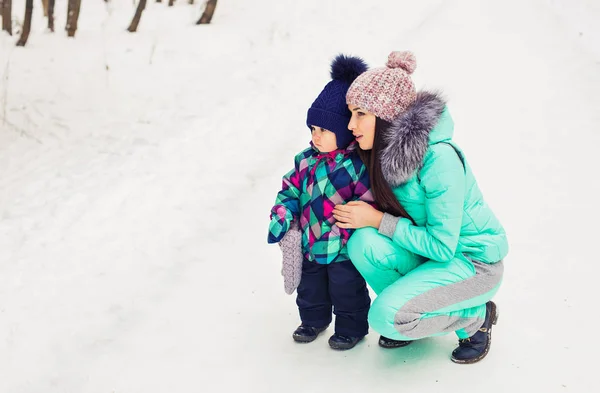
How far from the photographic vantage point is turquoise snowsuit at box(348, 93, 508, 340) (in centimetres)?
229

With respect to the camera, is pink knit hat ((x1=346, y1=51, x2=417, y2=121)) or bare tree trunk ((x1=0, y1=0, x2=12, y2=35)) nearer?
pink knit hat ((x1=346, y1=51, x2=417, y2=121))

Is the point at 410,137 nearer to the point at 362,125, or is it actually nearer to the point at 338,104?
the point at 362,125

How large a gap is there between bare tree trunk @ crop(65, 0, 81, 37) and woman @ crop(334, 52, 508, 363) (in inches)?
171

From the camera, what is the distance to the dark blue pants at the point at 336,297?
2.57 m

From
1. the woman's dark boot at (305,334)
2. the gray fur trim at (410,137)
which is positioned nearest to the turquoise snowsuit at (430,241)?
the gray fur trim at (410,137)

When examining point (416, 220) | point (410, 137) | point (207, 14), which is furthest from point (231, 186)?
point (207, 14)

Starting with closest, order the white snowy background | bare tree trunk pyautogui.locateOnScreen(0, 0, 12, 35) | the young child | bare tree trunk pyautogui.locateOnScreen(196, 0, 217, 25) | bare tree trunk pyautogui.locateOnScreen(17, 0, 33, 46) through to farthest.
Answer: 1. the young child
2. the white snowy background
3. bare tree trunk pyautogui.locateOnScreen(17, 0, 33, 46)
4. bare tree trunk pyautogui.locateOnScreen(0, 0, 12, 35)
5. bare tree trunk pyautogui.locateOnScreen(196, 0, 217, 25)

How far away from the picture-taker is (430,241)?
233 centimetres

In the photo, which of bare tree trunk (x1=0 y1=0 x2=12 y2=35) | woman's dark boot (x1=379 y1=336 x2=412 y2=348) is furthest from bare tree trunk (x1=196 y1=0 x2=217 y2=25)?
woman's dark boot (x1=379 y1=336 x2=412 y2=348)

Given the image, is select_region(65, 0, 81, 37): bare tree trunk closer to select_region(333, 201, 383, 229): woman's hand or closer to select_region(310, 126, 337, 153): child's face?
select_region(310, 126, 337, 153): child's face

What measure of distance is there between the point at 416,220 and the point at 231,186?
1872 mm

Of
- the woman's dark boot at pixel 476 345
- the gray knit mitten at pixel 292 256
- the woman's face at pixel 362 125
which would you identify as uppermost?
the woman's face at pixel 362 125

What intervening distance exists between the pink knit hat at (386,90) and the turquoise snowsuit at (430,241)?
0.19ft

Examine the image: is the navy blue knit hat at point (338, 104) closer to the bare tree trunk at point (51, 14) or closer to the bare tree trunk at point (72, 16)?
the bare tree trunk at point (72, 16)
